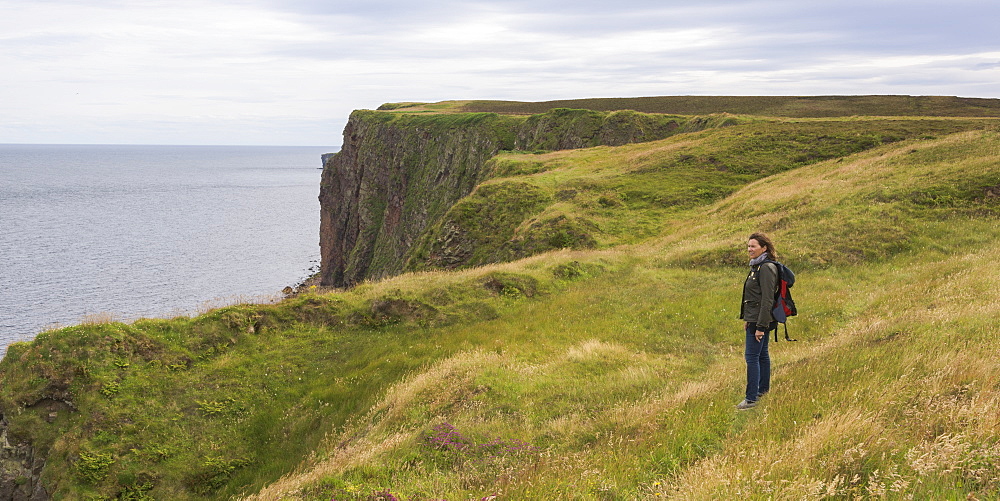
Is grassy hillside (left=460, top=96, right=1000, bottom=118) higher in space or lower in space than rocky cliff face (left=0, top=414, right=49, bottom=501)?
higher

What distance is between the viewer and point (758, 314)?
10.1 meters

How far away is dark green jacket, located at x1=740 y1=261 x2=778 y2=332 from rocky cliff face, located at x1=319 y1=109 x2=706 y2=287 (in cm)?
5427

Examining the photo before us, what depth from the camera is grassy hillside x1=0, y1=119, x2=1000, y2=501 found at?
23.0 ft

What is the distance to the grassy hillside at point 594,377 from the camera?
7.02 m

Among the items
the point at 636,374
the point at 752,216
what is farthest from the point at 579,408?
the point at 752,216

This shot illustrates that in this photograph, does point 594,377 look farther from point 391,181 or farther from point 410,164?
point 391,181

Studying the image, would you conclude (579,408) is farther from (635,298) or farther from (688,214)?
(688,214)

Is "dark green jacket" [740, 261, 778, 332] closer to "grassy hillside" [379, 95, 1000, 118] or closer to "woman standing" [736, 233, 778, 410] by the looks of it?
"woman standing" [736, 233, 778, 410]

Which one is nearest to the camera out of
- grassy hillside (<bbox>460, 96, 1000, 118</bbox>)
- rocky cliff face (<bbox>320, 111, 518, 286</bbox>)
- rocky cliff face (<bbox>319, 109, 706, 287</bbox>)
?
grassy hillside (<bbox>460, 96, 1000, 118</bbox>)

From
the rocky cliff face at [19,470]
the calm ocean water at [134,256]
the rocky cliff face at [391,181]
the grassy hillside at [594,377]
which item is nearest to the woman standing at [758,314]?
the grassy hillside at [594,377]

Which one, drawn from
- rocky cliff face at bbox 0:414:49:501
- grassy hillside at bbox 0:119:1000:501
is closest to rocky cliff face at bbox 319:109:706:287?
grassy hillside at bbox 0:119:1000:501

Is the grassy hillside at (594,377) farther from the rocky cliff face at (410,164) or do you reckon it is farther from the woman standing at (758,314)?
the rocky cliff face at (410,164)

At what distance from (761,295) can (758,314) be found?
0.38 m

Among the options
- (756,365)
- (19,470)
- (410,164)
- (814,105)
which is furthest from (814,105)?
(19,470)
